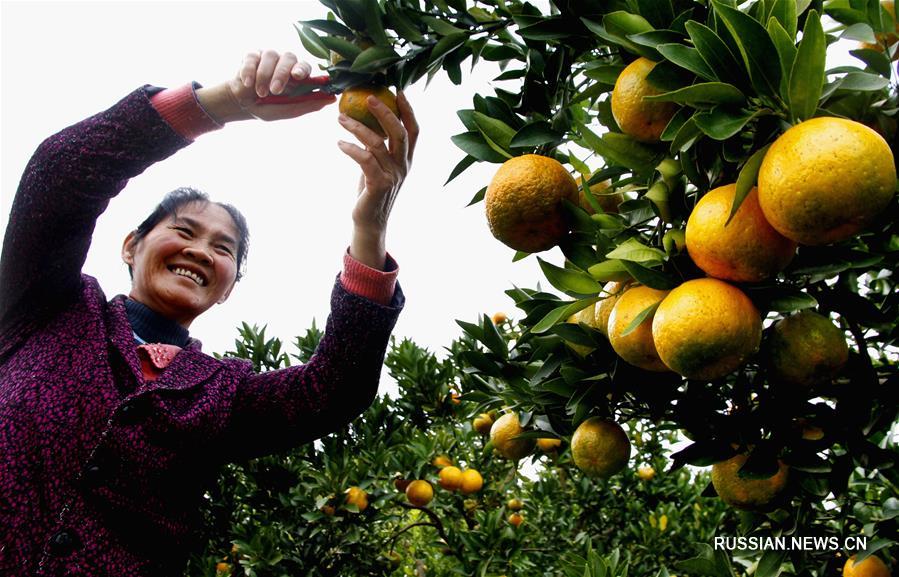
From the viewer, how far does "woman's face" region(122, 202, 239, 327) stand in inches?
71.4

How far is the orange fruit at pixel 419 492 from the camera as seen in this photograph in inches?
100

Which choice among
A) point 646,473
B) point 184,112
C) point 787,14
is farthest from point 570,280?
point 646,473

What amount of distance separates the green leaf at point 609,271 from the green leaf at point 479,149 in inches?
→ 12.1

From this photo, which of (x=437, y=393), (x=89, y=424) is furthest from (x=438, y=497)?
(x=89, y=424)

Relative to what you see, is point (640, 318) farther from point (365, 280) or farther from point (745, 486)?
point (365, 280)

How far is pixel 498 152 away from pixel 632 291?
365mm

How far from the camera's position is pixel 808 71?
2.37ft

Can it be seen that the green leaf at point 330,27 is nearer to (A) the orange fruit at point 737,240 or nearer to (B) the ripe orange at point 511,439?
(A) the orange fruit at point 737,240

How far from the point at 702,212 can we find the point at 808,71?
0.65 feet

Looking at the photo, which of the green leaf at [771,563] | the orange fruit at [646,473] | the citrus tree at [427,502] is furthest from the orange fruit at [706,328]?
the orange fruit at [646,473]

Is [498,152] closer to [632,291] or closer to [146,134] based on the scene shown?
[632,291]

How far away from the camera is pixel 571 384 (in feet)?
3.91

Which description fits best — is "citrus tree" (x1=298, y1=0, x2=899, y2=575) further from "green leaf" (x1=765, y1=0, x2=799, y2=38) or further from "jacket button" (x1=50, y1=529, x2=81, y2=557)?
"jacket button" (x1=50, y1=529, x2=81, y2=557)

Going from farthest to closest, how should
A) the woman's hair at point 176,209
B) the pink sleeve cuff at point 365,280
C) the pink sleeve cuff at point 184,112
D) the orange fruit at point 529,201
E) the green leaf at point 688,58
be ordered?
the woman's hair at point 176,209
the pink sleeve cuff at point 365,280
the pink sleeve cuff at point 184,112
the orange fruit at point 529,201
the green leaf at point 688,58
